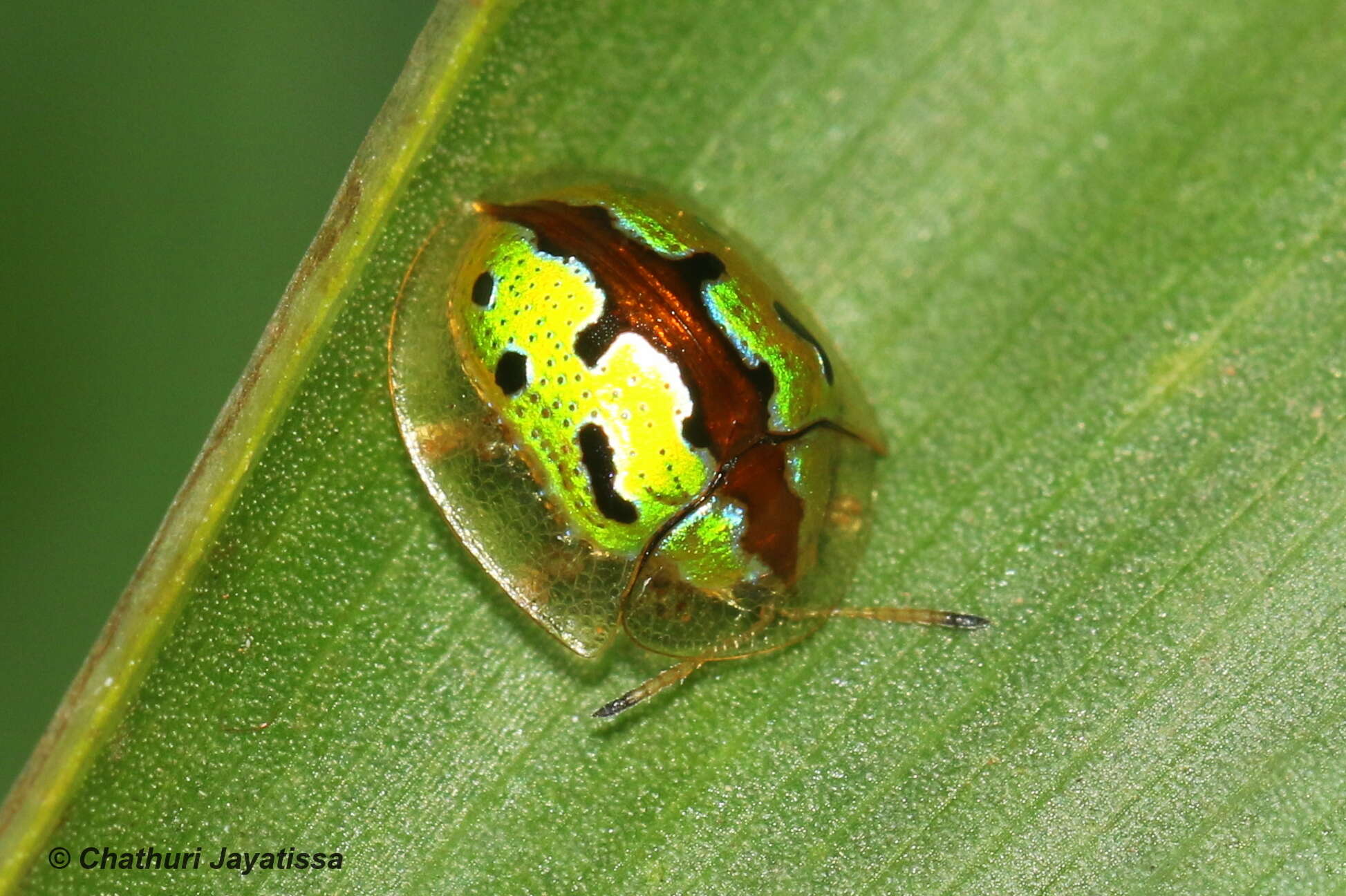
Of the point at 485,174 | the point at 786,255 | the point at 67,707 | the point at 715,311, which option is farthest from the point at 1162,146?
the point at 67,707

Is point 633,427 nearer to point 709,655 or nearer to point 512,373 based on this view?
point 512,373

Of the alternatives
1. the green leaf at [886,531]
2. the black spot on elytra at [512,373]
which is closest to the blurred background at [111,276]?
the green leaf at [886,531]

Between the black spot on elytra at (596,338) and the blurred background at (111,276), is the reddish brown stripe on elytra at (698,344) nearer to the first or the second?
the black spot on elytra at (596,338)

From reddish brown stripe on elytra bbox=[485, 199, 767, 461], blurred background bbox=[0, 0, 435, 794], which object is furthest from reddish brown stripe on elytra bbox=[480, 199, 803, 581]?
blurred background bbox=[0, 0, 435, 794]

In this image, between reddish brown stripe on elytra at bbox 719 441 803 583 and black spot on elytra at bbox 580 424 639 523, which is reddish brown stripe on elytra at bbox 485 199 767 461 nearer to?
reddish brown stripe on elytra at bbox 719 441 803 583

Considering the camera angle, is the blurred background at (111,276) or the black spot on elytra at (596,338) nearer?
the black spot on elytra at (596,338)

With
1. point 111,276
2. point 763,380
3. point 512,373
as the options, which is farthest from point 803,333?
point 111,276

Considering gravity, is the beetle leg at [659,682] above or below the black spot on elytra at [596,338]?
below

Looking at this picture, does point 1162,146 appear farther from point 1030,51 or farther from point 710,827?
point 710,827
